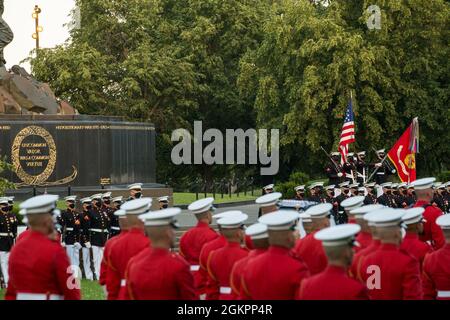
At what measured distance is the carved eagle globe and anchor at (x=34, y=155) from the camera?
98.8ft

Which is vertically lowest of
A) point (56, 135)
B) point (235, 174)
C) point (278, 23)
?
point (235, 174)

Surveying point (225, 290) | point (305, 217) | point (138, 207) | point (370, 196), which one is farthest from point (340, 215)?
point (225, 290)

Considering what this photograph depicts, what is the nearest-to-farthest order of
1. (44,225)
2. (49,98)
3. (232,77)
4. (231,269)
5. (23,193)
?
(44,225) → (231,269) → (23,193) → (49,98) → (232,77)

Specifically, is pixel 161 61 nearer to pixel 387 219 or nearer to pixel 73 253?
pixel 73 253

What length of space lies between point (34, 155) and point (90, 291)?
1426 cm

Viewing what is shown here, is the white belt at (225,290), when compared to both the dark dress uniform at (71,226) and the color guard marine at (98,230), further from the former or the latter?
the dark dress uniform at (71,226)

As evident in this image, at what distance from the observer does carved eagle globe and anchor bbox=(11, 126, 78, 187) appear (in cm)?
3012

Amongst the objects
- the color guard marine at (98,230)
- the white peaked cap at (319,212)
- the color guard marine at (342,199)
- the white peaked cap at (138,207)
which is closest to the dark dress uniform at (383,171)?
the color guard marine at (342,199)

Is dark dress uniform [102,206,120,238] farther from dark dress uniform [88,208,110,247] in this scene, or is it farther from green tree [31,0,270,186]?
green tree [31,0,270,186]

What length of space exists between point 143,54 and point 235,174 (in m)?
7.55

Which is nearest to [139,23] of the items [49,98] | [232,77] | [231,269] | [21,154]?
[232,77]

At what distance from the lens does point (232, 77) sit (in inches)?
1994
